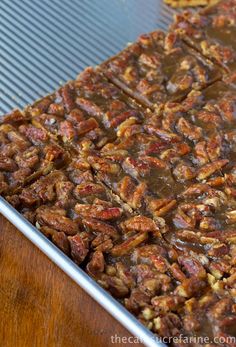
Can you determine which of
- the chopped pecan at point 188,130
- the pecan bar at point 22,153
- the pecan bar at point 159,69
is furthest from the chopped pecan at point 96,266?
the pecan bar at point 159,69

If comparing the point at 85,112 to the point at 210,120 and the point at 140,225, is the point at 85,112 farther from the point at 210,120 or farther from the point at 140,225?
the point at 140,225

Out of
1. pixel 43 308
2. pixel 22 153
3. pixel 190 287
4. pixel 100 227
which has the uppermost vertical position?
pixel 190 287

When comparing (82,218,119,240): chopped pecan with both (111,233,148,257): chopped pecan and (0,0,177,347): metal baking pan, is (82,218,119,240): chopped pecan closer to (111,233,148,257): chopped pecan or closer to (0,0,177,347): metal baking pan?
(111,233,148,257): chopped pecan

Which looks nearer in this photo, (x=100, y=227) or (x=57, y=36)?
(x=100, y=227)

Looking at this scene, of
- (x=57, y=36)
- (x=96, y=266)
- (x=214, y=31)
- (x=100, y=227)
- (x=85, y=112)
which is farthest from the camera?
(x=57, y=36)

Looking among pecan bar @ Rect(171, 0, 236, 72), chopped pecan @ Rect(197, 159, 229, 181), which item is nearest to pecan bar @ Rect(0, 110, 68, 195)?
chopped pecan @ Rect(197, 159, 229, 181)

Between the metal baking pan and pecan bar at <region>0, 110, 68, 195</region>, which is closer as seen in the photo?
pecan bar at <region>0, 110, 68, 195</region>

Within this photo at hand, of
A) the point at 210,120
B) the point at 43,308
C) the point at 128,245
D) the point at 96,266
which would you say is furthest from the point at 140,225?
the point at 210,120
